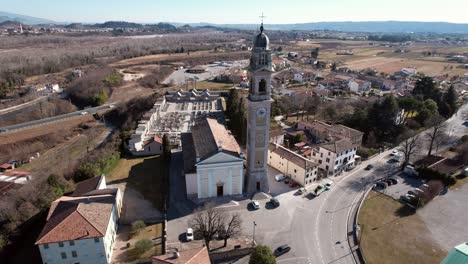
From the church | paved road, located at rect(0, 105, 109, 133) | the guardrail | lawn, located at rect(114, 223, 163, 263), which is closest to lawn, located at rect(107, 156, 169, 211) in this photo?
lawn, located at rect(114, 223, 163, 263)

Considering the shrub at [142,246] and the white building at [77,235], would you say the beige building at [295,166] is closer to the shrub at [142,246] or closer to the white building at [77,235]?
the shrub at [142,246]

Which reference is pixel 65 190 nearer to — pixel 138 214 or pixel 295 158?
pixel 138 214

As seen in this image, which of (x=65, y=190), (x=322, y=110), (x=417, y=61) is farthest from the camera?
(x=417, y=61)

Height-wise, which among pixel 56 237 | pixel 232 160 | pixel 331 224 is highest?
pixel 232 160

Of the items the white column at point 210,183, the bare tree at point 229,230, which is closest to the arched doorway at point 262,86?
the white column at point 210,183

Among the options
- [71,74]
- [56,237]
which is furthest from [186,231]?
[71,74]

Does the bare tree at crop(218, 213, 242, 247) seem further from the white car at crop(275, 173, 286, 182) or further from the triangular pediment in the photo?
the white car at crop(275, 173, 286, 182)
